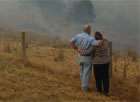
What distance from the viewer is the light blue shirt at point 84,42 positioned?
4.58 m

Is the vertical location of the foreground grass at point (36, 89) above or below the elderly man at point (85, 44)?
below

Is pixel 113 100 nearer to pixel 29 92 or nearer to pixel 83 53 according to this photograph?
pixel 83 53

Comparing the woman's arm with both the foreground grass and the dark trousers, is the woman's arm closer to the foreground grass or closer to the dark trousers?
the dark trousers

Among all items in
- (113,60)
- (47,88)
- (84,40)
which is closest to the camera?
(84,40)

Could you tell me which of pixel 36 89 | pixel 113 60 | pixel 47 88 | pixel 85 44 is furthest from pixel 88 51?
pixel 113 60

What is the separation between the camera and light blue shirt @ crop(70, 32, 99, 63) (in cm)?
458

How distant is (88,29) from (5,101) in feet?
8.13

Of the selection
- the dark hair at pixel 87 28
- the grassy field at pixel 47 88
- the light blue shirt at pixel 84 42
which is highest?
the dark hair at pixel 87 28

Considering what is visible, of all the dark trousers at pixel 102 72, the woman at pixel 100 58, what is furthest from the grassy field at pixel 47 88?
the woman at pixel 100 58

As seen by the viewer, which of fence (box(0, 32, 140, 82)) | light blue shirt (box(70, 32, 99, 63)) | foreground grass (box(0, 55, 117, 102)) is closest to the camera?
foreground grass (box(0, 55, 117, 102))

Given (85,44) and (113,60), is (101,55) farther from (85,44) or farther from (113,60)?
(113,60)

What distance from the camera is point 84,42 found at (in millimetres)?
4645

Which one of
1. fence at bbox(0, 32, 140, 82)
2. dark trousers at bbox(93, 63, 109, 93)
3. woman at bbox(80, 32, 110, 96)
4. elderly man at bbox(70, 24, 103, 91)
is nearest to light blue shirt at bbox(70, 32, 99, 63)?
elderly man at bbox(70, 24, 103, 91)

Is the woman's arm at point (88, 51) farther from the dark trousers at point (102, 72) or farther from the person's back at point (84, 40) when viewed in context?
the dark trousers at point (102, 72)
